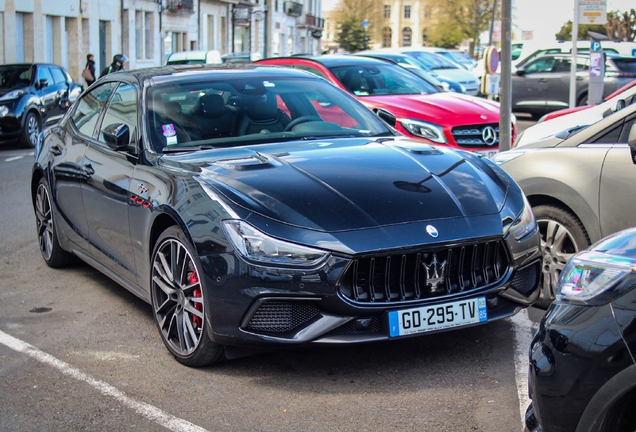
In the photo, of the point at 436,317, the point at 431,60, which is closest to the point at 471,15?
the point at 431,60

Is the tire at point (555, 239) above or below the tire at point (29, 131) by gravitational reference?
above

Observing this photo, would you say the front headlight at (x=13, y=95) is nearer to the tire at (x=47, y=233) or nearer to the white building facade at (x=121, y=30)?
the tire at (x=47, y=233)

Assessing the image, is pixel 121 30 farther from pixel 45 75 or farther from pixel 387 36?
pixel 387 36

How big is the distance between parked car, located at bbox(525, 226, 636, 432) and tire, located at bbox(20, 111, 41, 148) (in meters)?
16.5

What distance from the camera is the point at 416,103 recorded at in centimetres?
1126

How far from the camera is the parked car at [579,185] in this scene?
554cm

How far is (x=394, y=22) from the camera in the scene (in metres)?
163

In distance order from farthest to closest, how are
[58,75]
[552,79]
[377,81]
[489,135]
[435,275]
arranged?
[552,79], [58,75], [377,81], [489,135], [435,275]

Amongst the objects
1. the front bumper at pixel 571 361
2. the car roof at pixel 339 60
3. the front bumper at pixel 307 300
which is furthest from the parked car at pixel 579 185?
the car roof at pixel 339 60

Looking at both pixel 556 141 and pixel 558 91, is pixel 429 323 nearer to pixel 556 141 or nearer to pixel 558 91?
pixel 556 141

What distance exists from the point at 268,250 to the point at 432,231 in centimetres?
78

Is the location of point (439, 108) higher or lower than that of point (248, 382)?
higher

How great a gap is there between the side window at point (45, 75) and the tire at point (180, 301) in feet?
50.2

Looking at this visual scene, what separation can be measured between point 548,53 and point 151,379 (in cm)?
2113
